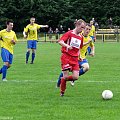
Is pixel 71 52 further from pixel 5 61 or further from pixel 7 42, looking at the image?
pixel 7 42

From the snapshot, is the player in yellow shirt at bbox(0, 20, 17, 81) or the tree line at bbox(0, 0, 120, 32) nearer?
the player in yellow shirt at bbox(0, 20, 17, 81)

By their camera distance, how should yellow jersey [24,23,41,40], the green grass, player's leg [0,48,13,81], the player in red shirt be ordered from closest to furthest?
1. the green grass
2. the player in red shirt
3. player's leg [0,48,13,81]
4. yellow jersey [24,23,41,40]

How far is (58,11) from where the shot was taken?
72.6 m

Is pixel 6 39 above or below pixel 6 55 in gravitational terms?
above

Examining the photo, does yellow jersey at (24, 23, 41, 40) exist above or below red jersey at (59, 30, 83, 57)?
above

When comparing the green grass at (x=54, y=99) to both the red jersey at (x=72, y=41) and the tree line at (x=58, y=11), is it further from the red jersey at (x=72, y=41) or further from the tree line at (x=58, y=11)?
the tree line at (x=58, y=11)

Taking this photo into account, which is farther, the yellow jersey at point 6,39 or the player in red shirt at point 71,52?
the yellow jersey at point 6,39

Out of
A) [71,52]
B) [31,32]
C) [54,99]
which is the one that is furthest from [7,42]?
[31,32]

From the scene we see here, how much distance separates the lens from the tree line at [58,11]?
235 ft

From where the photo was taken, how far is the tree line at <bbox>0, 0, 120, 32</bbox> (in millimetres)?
71625

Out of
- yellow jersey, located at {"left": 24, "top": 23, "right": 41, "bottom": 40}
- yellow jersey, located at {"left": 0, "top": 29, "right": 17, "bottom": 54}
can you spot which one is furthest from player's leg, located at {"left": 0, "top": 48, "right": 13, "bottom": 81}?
yellow jersey, located at {"left": 24, "top": 23, "right": 41, "bottom": 40}

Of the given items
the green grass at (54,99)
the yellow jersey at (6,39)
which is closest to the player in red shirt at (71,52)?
the green grass at (54,99)

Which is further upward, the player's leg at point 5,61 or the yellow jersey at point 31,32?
the yellow jersey at point 31,32

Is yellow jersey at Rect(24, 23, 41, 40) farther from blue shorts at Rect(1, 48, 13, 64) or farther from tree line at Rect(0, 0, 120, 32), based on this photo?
tree line at Rect(0, 0, 120, 32)
